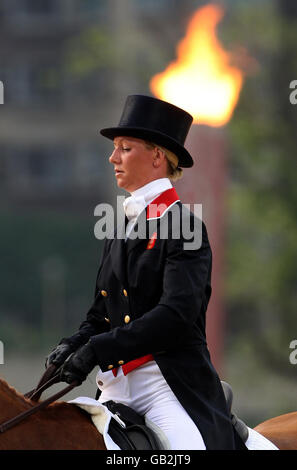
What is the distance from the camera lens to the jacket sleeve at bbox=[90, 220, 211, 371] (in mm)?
3873

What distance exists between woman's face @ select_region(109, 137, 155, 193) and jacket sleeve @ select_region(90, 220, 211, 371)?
0.35 metres

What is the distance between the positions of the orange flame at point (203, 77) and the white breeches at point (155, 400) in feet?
17.0

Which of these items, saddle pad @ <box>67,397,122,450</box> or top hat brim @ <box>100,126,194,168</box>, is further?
top hat brim @ <box>100,126,194,168</box>

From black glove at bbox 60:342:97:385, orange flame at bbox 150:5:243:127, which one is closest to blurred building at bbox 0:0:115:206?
orange flame at bbox 150:5:243:127

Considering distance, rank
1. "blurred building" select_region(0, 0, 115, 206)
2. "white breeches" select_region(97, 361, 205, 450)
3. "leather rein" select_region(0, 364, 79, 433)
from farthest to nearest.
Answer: "blurred building" select_region(0, 0, 115, 206) → "white breeches" select_region(97, 361, 205, 450) → "leather rein" select_region(0, 364, 79, 433)

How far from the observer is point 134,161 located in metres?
4.11

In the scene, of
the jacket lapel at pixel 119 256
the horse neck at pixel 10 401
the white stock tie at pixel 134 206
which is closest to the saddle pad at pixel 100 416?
the horse neck at pixel 10 401

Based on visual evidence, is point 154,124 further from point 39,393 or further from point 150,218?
point 39,393

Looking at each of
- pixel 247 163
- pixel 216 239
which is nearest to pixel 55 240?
pixel 247 163

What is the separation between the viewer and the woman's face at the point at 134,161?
411cm

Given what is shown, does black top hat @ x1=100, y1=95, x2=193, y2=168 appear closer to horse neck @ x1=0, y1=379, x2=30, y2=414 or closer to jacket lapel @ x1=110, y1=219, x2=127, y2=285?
jacket lapel @ x1=110, y1=219, x2=127, y2=285

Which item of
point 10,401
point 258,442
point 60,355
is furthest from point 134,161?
point 258,442

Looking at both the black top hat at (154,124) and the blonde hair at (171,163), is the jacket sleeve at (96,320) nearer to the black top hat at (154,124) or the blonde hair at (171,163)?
the blonde hair at (171,163)

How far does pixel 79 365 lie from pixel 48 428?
0.27m
